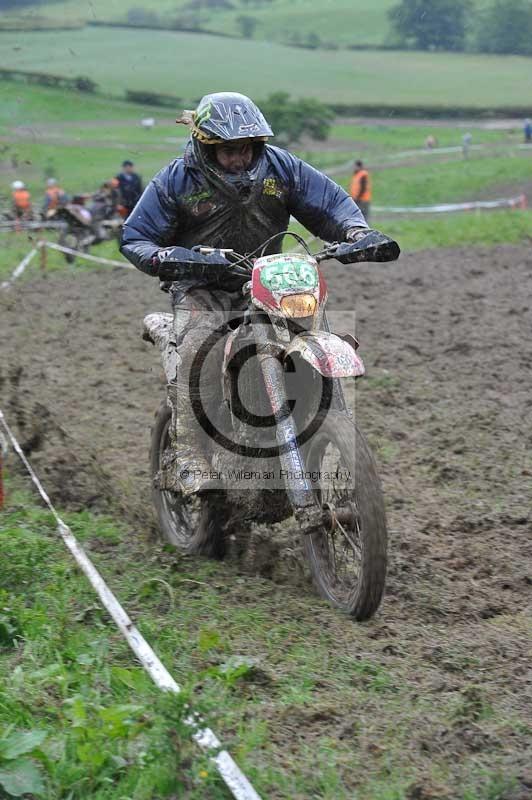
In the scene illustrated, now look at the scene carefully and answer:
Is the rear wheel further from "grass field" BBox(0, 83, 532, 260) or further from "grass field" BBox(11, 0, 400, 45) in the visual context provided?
"grass field" BBox(11, 0, 400, 45)

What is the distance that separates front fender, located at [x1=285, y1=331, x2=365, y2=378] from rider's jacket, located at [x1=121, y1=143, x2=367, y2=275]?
0.95 meters

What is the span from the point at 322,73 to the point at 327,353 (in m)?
55.5

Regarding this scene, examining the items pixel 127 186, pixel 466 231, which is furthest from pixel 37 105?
pixel 466 231

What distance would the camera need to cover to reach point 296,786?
3496mm

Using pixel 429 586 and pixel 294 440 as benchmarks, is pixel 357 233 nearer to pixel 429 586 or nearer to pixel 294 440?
pixel 294 440

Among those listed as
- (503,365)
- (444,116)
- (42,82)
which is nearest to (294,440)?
(503,365)

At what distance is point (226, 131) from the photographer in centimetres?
541

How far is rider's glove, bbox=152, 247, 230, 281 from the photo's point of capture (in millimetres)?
5055

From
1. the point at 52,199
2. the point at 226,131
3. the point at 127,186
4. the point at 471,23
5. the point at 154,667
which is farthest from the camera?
the point at 471,23

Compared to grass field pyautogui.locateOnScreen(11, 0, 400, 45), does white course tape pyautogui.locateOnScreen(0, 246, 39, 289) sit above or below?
below

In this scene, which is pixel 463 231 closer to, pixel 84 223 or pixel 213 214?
pixel 84 223

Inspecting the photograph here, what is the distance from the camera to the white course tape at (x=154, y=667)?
337cm

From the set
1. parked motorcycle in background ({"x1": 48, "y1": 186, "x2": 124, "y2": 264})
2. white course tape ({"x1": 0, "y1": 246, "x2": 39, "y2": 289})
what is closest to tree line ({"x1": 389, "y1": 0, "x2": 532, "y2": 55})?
parked motorcycle in background ({"x1": 48, "y1": 186, "x2": 124, "y2": 264})

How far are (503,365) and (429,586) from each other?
196 inches
